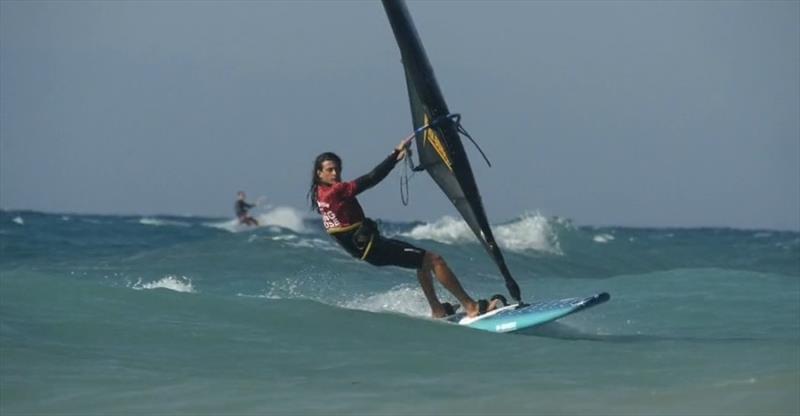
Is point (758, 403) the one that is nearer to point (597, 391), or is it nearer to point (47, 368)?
point (597, 391)

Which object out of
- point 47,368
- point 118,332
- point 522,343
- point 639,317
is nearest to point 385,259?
point 522,343

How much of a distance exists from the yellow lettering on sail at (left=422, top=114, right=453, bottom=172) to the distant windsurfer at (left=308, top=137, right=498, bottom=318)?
56 cm

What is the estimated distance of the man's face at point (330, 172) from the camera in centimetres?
875

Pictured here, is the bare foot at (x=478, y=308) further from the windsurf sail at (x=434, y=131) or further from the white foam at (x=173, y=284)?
the white foam at (x=173, y=284)

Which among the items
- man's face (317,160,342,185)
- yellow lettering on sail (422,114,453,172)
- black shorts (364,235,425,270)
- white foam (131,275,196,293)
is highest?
yellow lettering on sail (422,114,453,172)

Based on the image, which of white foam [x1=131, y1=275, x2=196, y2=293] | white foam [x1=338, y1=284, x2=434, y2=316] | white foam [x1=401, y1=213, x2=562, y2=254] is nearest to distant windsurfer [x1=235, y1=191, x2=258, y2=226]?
white foam [x1=401, y1=213, x2=562, y2=254]

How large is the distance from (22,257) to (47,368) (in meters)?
11.7

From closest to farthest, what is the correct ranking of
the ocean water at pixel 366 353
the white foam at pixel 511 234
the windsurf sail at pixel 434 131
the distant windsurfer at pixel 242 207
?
the ocean water at pixel 366 353 < the windsurf sail at pixel 434 131 < the white foam at pixel 511 234 < the distant windsurfer at pixel 242 207

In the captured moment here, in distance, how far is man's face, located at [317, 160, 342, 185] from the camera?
28.7 feet

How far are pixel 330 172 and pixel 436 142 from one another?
2.51ft

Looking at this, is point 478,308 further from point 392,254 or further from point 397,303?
point 397,303

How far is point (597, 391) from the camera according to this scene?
264 inches

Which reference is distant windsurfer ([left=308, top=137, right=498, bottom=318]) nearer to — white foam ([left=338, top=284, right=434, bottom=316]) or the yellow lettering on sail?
the yellow lettering on sail

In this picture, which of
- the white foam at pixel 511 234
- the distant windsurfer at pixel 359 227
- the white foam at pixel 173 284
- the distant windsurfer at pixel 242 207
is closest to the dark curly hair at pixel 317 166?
the distant windsurfer at pixel 359 227
